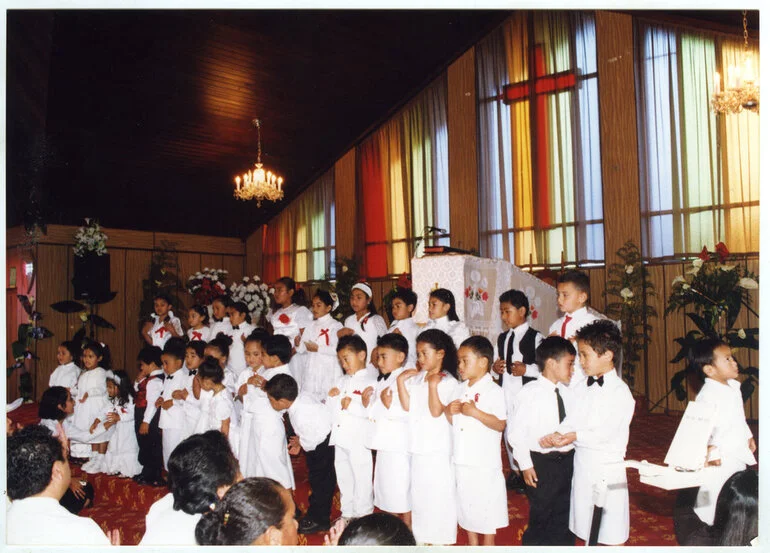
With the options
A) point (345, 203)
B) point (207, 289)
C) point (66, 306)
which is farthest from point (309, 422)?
point (345, 203)

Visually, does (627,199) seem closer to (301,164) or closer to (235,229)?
(301,164)

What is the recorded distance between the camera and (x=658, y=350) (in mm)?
7715

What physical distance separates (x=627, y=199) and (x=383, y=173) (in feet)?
12.0

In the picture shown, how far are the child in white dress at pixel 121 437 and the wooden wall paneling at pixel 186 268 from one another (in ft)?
16.9

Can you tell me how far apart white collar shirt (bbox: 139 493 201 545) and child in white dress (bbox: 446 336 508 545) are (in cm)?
141

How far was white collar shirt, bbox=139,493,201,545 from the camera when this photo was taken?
2.07 meters

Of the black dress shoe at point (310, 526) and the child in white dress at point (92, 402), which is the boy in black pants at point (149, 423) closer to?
the child in white dress at point (92, 402)

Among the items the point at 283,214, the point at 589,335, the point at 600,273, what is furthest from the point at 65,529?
the point at 283,214

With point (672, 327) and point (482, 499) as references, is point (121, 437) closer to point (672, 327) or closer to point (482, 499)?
point (482, 499)

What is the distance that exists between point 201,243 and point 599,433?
9.13 metres

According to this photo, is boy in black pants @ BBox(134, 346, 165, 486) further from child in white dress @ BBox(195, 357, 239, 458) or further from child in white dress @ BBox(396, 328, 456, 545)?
child in white dress @ BBox(396, 328, 456, 545)

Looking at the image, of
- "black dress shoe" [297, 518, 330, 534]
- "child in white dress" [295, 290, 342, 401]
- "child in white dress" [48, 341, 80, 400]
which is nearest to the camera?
"black dress shoe" [297, 518, 330, 534]

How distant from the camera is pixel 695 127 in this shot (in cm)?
740

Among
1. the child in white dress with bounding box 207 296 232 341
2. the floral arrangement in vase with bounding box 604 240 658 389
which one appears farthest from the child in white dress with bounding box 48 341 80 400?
the floral arrangement in vase with bounding box 604 240 658 389
